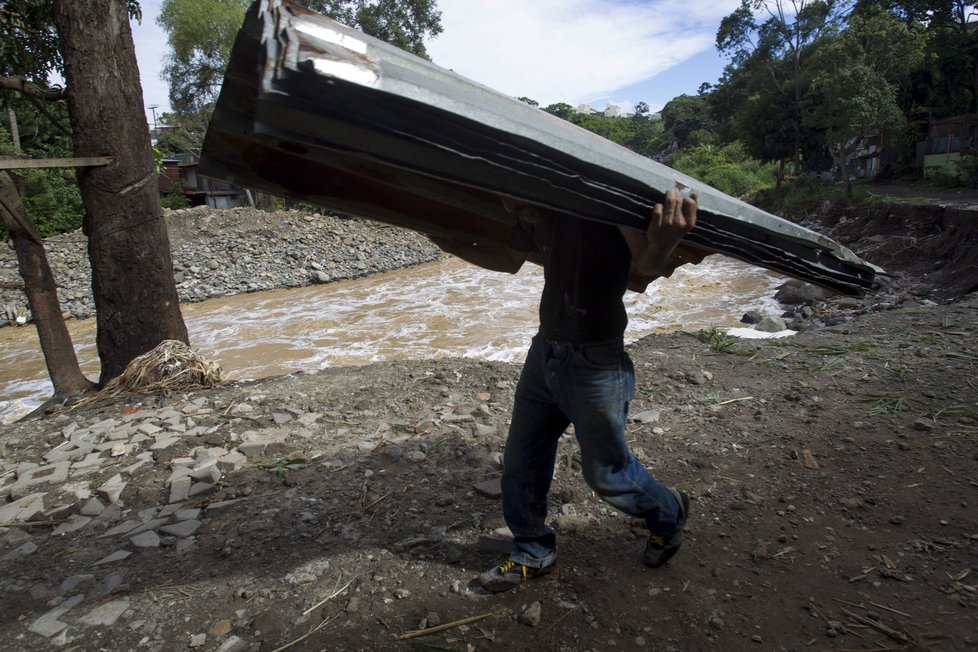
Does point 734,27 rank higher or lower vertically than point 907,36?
higher

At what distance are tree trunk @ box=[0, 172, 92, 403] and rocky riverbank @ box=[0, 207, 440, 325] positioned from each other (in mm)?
11806

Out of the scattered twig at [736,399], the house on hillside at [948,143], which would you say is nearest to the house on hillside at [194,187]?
the house on hillside at [948,143]

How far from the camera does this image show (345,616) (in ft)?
6.90

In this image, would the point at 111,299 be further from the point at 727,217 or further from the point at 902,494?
the point at 902,494

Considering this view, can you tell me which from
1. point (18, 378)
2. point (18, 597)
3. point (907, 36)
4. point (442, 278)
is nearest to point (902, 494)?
point (18, 597)

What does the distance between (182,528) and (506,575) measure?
58.5 inches

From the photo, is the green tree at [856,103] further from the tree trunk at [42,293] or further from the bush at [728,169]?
the tree trunk at [42,293]

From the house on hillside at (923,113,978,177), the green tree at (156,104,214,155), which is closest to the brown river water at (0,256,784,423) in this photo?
the house on hillside at (923,113,978,177)

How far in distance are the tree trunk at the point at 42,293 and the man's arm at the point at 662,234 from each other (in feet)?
13.6

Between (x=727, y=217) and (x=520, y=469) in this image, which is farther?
(x=520, y=469)

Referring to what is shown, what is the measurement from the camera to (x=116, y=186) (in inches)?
176

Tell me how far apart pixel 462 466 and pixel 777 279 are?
13448 mm

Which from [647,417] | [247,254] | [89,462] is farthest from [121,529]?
[247,254]

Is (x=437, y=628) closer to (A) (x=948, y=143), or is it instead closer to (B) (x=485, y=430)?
(B) (x=485, y=430)
